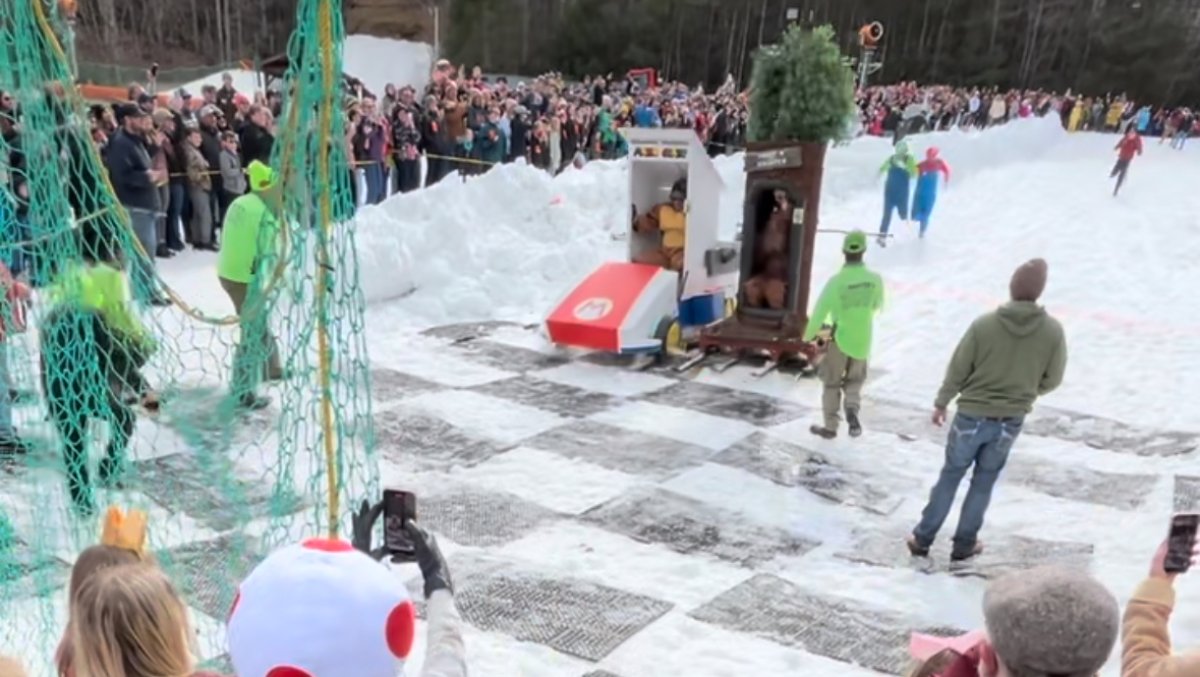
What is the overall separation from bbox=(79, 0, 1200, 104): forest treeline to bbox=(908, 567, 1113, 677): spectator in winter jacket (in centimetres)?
4134

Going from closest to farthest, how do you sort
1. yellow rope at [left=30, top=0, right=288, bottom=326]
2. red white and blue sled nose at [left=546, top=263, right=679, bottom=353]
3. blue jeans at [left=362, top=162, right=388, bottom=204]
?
yellow rope at [left=30, top=0, right=288, bottom=326] < red white and blue sled nose at [left=546, top=263, right=679, bottom=353] < blue jeans at [left=362, top=162, right=388, bottom=204]

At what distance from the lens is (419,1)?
34000 millimetres

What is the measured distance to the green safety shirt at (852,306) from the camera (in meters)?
6.57

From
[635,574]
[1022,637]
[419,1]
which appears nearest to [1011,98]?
[419,1]

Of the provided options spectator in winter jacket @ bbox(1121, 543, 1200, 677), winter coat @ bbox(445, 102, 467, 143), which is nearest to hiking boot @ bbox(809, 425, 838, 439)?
spectator in winter jacket @ bbox(1121, 543, 1200, 677)

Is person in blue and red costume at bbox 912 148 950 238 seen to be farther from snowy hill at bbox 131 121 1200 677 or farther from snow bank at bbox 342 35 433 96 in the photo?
snow bank at bbox 342 35 433 96

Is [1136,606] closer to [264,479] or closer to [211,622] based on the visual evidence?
[211,622]

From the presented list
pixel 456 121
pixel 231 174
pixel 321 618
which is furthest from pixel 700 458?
pixel 456 121

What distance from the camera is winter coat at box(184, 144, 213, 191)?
1019 cm

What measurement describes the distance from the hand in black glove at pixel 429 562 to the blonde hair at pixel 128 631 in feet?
1.58

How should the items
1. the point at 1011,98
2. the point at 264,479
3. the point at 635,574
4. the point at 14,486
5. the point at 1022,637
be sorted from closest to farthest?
the point at 1022,637
the point at 635,574
the point at 14,486
the point at 264,479
the point at 1011,98

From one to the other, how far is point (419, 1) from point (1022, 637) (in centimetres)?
3489

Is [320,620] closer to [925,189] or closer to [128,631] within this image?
[128,631]

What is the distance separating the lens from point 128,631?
1.93 meters
